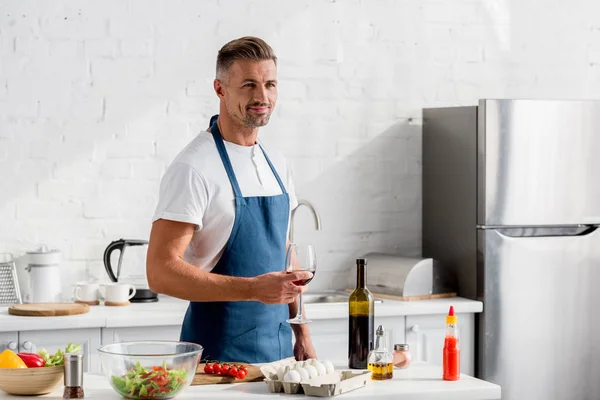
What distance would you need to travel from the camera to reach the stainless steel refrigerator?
4.50m

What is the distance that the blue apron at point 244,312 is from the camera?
310 cm

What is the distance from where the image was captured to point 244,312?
3107mm

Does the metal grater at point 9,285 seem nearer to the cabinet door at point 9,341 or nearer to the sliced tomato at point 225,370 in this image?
the cabinet door at point 9,341

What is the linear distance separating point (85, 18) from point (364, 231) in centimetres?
166

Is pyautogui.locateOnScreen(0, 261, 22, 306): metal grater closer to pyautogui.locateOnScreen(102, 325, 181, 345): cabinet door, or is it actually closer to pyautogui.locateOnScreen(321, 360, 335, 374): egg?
pyautogui.locateOnScreen(102, 325, 181, 345): cabinet door

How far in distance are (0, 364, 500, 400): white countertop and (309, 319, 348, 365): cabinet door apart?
1477 mm

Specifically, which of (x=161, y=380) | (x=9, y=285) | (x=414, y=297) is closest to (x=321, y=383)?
(x=161, y=380)

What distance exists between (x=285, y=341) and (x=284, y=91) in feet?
6.17

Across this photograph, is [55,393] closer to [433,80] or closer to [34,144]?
[34,144]

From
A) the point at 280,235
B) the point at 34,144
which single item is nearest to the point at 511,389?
the point at 280,235

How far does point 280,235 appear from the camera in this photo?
3.25 meters

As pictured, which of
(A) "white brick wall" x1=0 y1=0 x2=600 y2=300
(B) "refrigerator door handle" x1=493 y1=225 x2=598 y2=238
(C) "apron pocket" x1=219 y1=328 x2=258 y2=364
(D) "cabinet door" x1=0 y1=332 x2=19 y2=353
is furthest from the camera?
(B) "refrigerator door handle" x1=493 y1=225 x2=598 y2=238

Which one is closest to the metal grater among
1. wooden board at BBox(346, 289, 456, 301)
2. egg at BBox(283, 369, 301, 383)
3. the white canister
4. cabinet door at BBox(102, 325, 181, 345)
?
the white canister

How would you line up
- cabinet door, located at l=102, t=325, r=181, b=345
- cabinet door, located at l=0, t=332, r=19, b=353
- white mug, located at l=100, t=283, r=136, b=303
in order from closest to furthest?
cabinet door, located at l=0, t=332, r=19, b=353, cabinet door, located at l=102, t=325, r=181, b=345, white mug, located at l=100, t=283, r=136, b=303
